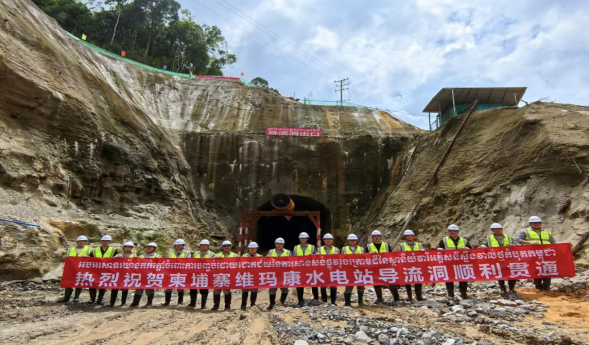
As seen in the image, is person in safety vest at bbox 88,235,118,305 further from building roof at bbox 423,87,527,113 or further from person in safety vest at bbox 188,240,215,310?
building roof at bbox 423,87,527,113

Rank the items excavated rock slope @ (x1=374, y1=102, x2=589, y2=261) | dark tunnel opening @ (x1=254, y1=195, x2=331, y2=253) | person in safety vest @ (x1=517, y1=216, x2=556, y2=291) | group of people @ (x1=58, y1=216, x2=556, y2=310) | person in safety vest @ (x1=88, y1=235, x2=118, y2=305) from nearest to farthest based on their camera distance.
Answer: person in safety vest @ (x1=517, y1=216, x2=556, y2=291) → group of people @ (x1=58, y1=216, x2=556, y2=310) → person in safety vest @ (x1=88, y1=235, x2=118, y2=305) → excavated rock slope @ (x1=374, y1=102, x2=589, y2=261) → dark tunnel opening @ (x1=254, y1=195, x2=331, y2=253)

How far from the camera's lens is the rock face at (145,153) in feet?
32.0

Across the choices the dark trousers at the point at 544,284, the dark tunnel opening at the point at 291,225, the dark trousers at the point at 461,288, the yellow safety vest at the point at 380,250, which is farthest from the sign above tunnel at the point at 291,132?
the dark trousers at the point at 544,284

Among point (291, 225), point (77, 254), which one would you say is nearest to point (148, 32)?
point (291, 225)

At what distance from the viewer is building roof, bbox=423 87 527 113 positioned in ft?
58.2

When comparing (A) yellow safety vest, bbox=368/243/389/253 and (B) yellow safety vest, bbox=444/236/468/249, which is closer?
(B) yellow safety vest, bbox=444/236/468/249

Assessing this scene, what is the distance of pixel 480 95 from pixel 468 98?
61 centimetres

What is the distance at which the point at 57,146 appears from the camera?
36.1ft

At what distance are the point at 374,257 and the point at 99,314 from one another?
540 centimetres

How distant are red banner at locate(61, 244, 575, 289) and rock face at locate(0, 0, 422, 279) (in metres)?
2.60

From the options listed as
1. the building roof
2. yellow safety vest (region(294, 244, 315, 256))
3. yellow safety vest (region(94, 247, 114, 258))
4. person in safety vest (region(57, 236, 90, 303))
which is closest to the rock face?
person in safety vest (region(57, 236, 90, 303))

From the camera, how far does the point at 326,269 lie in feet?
22.8

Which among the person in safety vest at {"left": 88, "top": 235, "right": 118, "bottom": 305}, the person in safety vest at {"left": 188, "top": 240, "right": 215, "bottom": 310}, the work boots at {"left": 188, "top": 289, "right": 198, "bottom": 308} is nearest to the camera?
the person in safety vest at {"left": 188, "top": 240, "right": 215, "bottom": 310}

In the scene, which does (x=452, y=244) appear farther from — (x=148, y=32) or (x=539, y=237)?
(x=148, y=32)
